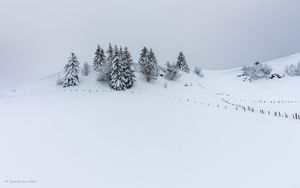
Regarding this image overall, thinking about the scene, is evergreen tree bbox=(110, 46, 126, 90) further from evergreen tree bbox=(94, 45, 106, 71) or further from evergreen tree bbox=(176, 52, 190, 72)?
evergreen tree bbox=(176, 52, 190, 72)

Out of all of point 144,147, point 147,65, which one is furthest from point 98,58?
point 144,147

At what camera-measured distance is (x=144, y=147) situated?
16.9 m

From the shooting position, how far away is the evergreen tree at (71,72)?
49.4 metres

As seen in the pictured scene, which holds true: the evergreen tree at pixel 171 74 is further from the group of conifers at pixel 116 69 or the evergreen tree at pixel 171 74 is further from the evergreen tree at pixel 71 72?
the evergreen tree at pixel 71 72

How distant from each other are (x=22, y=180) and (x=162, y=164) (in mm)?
6917

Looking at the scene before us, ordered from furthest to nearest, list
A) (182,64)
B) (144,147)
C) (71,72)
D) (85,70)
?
(182,64) < (85,70) < (71,72) < (144,147)

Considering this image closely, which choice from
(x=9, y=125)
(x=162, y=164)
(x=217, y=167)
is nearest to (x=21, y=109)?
(x=9, y=125)

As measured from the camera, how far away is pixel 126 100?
116ft

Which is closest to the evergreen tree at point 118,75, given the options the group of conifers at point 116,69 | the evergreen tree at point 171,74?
the group of conifers at point 116,69

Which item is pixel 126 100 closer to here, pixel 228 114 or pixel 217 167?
pixel 228 114

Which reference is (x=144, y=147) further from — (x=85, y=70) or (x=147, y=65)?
(x=85, y=70)

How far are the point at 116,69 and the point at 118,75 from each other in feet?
4.51

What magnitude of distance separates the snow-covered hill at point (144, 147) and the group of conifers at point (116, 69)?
55.8ft

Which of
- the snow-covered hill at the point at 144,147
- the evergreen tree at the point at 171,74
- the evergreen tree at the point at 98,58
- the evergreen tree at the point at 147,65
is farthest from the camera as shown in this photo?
the evergreen tree at the point at 171,74
